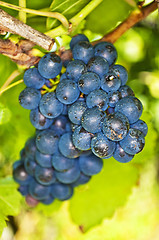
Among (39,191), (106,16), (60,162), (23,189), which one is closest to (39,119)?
(60,162)

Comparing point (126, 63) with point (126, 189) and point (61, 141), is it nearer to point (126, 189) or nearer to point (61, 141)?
point (126, 189)

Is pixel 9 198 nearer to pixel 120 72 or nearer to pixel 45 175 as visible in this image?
pixel 45 175

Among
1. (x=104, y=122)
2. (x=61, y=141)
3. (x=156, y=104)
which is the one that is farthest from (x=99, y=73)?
(x=156, y=104)

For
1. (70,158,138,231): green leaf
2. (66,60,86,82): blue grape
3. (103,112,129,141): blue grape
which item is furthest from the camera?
(70,158,138,231): green leaf

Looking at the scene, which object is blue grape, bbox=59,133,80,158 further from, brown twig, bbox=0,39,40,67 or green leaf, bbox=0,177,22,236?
green leaf, bbox=0,177,22,236

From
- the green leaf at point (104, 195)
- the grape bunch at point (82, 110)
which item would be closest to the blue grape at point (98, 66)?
the grape bunch at point (82, 110)

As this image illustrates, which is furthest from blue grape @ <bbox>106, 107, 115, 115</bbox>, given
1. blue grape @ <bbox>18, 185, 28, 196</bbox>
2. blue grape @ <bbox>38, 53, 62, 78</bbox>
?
blue grape @ <bbox>18, 185, 28, 196</bbox>
